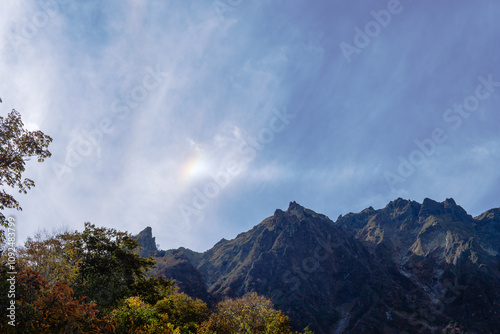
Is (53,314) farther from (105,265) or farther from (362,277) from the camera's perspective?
(362,277)

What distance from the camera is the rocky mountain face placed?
119625 mm

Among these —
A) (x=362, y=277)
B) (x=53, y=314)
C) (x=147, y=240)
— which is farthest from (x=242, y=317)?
(x=147, y=240)

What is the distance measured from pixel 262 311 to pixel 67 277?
63.5 feet

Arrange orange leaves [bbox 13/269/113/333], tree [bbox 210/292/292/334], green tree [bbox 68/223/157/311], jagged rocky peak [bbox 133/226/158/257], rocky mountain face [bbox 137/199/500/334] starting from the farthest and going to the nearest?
1. jagged rocky peak [bbox 133/226/158/257]
2. rocky mountain face [bbox 137/199/500/334]
3. tree [bbox 210/292/292/334]
4. green tree [bbox 68/223/157/311]
5. orange leaves [bbox 13/269/113/333]

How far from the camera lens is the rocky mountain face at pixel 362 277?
120 m

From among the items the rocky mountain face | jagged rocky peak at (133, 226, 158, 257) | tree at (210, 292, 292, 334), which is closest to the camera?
tree at (210, 292, 292, 334)

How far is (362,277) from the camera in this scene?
15162cm

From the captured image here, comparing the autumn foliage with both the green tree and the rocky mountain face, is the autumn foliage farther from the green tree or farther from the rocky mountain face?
the rocky mountain face

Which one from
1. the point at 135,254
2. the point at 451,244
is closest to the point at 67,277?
the point at 135,254

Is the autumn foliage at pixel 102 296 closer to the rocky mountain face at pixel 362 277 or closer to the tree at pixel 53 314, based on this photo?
the tree at pixel 53 314

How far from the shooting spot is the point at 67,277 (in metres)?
19.9

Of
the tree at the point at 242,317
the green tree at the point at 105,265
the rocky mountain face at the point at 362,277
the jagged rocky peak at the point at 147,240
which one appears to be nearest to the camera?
the green tree at the point at 105,265

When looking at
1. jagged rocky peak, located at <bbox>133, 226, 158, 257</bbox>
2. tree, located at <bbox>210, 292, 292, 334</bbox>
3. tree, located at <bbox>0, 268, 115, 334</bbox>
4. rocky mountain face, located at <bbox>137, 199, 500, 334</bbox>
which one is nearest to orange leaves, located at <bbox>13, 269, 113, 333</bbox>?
tree, located at <bbox>0, 268, 115, 334</bbox>

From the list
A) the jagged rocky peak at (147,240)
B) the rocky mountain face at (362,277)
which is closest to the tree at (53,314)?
the rocky mountain face at (362,277)
